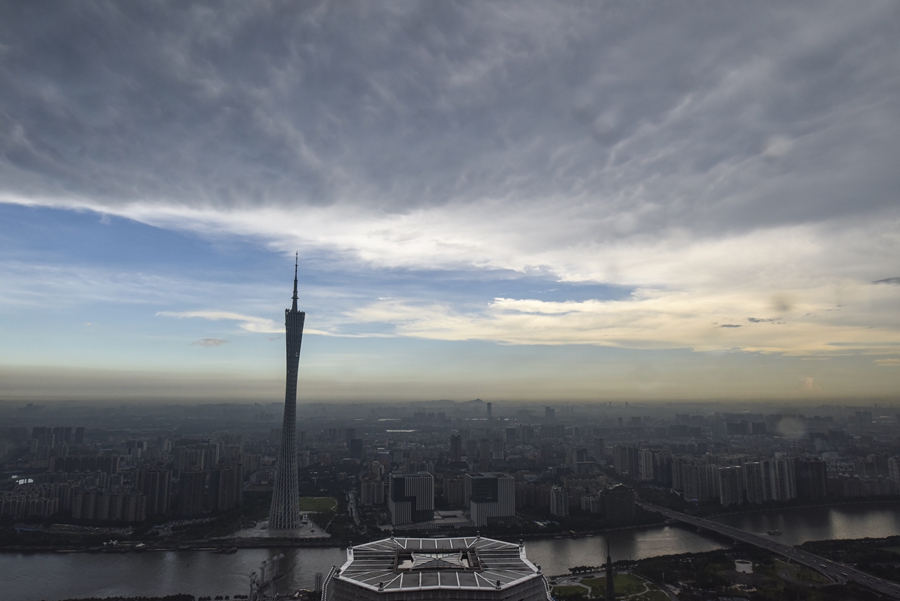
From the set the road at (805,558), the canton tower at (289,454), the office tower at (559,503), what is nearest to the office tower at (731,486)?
the road at (805,558)

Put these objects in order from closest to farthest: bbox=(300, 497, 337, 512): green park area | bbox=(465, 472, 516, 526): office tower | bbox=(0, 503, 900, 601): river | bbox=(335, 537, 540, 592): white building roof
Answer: bbox=(335, 537, 540, 592): white building roof
bbox=(0, 503, 900, 601): river
bbox=(465, 472, 516, 526): office tower
bbox=(300, 497, 337, 512): green park area

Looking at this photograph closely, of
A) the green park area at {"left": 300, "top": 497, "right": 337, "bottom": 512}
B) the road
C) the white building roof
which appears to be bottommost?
the green park area at {"left": 300, "top": 497, "right": 337, "bottom": 512}

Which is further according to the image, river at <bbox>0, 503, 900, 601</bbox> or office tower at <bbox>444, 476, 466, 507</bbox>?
office tower at <bbox>444, 476, 466, 507</bbox>

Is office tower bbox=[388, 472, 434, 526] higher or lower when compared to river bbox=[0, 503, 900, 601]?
higher

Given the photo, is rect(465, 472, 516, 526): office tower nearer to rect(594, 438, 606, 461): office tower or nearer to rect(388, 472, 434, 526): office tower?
rect(388, 472, 434, 526): office tower

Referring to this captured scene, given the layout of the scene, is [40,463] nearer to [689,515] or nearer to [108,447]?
[108,447]

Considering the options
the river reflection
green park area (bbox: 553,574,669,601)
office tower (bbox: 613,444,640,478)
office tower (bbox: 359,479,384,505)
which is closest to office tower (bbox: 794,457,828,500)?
the river reflection

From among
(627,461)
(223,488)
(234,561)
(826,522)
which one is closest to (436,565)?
(234,561)

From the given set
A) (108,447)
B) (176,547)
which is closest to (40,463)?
(108,447)
